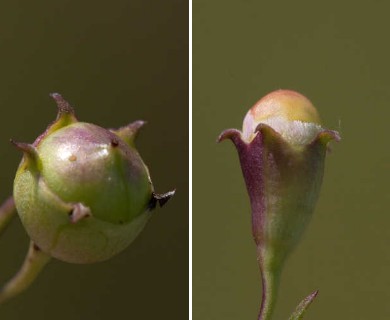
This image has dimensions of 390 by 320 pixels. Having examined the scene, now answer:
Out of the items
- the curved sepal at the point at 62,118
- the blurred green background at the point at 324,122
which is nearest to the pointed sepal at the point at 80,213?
the curved sepal at the point at 62,118

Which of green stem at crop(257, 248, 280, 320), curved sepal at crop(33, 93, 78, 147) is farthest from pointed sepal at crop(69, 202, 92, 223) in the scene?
green stem at crop(257, 248, 280, 320)

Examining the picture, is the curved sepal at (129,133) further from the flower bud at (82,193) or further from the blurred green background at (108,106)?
the blurred green background at (108,106)

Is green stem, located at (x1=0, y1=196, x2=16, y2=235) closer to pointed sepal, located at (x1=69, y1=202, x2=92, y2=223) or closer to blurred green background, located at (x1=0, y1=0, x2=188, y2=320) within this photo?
pointed sepal, located at (x1=69, y1=202, x2=92, y2=223)

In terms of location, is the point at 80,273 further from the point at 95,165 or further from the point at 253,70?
the point at 95,165

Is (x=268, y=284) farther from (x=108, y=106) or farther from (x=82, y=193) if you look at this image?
(x=108, y=106)

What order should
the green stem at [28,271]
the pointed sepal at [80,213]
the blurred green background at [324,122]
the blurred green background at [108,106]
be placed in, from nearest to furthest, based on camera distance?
the pointed sepal at [80,213]
the green stem at [28,271]
the blurred green background at [324,122]
the blurred green background at [108,106]

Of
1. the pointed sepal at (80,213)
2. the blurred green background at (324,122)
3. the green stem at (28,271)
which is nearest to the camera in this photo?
the pointed sepal at (80,213)

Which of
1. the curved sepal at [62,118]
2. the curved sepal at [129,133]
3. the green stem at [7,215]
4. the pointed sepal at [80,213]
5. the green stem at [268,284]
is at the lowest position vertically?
the green stem at [268,284]
